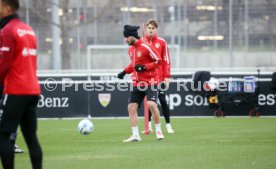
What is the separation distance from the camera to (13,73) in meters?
7.92

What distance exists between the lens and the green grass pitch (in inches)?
396

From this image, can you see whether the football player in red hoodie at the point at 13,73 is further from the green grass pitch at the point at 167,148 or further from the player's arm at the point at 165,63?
the player's arm at the point at 165,63

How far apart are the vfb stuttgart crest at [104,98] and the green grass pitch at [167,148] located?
365 cm

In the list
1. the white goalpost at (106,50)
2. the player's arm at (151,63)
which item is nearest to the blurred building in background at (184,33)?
the white goalpost at (106,50)

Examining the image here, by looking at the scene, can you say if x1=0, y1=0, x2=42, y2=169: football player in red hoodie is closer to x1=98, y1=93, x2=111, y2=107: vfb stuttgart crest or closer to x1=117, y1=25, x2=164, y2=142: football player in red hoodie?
x1=117, y1=25, x2=164, y2=142: football player in red hoodie

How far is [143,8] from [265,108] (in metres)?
9.85

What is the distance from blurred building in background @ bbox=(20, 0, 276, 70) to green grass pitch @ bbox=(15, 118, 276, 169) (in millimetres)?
10573

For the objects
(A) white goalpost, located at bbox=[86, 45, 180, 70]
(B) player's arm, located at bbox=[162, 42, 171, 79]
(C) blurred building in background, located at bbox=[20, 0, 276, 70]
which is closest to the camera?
(B) player's arm, located at bbox=[162, 42, 171, 79]

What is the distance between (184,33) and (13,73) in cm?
2118

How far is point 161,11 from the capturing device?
29391 millimetres

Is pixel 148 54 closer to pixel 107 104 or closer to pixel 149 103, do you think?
pixel 149 103

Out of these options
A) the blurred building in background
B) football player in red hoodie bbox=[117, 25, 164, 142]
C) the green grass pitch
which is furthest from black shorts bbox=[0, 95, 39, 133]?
the blurred building in background

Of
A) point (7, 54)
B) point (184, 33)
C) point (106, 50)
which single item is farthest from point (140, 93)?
point (106, 50)

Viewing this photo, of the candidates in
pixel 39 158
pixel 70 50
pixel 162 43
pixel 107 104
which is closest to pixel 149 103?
pixel 162 43
